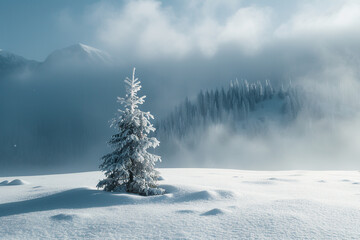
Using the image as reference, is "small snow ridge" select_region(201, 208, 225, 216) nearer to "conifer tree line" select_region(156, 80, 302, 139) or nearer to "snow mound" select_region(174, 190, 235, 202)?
"snow mound" select_region(174, 190, 235, 202)

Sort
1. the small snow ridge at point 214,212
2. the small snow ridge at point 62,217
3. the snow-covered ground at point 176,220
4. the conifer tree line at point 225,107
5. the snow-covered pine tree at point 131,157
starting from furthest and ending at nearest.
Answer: the conifer tree line at point 225,107
the snow-covered pine tree at point 131,157
the small snow ridge at point 214,212
the small snow ridge at point 62,217
the snow-covered ground at point 176,220

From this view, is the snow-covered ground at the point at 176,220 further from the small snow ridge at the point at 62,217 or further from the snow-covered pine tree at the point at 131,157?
the snow-covered pine tree at the point at 131,157

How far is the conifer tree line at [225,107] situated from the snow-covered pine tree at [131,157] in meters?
109

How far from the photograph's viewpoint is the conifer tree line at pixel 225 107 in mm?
117688

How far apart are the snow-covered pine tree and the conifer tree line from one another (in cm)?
10889

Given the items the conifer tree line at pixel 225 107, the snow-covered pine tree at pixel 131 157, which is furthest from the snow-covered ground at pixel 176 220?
the conifer tree line at pixel 225 107

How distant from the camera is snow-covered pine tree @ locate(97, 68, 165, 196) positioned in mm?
11177

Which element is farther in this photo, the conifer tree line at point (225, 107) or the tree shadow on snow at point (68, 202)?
the conifer tree line at point (225, 107)

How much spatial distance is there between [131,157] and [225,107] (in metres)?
118

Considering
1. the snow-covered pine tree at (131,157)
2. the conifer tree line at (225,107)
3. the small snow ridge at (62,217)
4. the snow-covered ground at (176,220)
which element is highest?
the conifer tree line at (225,107)

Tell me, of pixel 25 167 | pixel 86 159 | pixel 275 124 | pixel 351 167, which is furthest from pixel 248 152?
pixel 25 167

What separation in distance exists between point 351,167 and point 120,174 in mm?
98202

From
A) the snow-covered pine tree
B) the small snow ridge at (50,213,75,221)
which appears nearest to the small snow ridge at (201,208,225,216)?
the small snow ridge at (50,213,75,221)

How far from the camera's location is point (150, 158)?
469 inches
